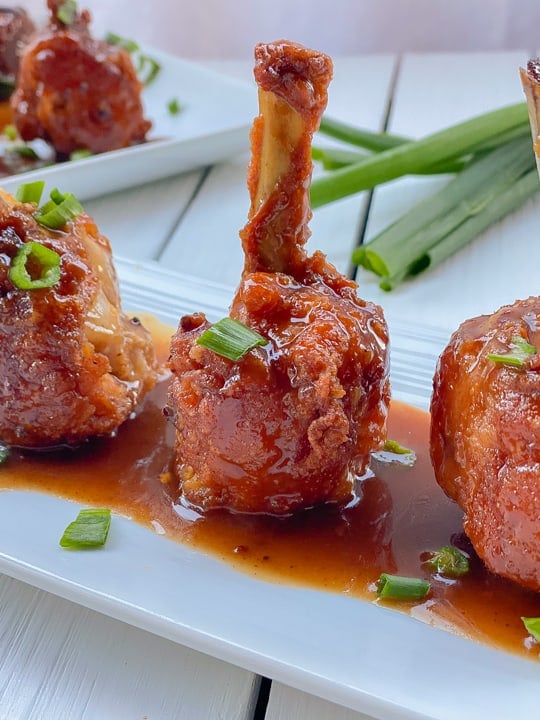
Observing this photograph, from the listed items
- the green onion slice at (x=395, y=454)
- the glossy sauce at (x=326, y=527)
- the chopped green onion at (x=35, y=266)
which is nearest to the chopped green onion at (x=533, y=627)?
the glossy sauce at (x=326, y=527)

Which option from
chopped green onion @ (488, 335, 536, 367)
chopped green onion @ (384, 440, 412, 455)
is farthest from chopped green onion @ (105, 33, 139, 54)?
chopped green onion @ (488, 335, 536, 367)

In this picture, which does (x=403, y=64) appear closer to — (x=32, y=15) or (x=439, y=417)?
(x=32, y=15)

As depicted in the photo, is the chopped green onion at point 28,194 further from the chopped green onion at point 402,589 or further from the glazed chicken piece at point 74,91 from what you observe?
the glazed chicken piece at point 74,91

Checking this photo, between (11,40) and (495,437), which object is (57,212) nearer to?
(495,437)

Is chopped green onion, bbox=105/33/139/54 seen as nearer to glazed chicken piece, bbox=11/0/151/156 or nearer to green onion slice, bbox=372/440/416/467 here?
glazed chicken piece, bbox=11/0/151/156

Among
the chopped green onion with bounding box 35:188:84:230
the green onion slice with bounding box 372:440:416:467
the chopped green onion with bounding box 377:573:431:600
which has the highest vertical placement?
the chopped green onion with bounding box 35:188:84:230
